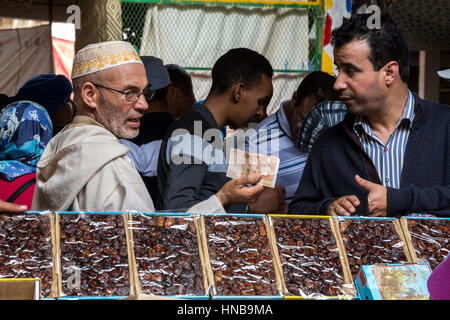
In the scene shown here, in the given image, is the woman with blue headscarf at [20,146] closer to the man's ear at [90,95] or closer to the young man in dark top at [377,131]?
the man's ear at [90,95]

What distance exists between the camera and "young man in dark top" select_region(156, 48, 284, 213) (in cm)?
237

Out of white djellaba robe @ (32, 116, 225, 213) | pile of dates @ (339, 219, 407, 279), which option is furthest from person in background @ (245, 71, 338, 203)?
pile of dates @ (339, 219, 407, 279)

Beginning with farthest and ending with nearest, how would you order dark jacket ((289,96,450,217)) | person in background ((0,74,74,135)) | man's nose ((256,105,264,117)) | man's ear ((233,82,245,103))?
1. person in background ((0,74,74,135))
2. man's nose ((256,105,264,117))
3. man's ear ((233,82,245,103))
4. dark jacket ((289,96,450,217))

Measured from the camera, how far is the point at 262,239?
70.7 inches

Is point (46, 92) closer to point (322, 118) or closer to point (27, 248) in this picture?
point (322, 118)

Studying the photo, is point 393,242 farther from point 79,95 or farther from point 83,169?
point 79,95

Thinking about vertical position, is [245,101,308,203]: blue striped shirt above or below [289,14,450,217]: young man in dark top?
below

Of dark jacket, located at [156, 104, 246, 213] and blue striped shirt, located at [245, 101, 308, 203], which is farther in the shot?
blue striped shirt, located at [245, 101, 308, 203]

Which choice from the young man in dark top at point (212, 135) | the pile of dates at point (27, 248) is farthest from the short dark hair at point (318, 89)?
the pile of dates at point (27, 248)

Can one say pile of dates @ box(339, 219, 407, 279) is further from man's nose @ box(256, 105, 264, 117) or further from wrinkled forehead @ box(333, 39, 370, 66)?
man's nose @ box(256, 105, 264, 117)

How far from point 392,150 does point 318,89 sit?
1175 mm

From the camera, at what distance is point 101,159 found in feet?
6.78

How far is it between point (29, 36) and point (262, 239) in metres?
6.49
